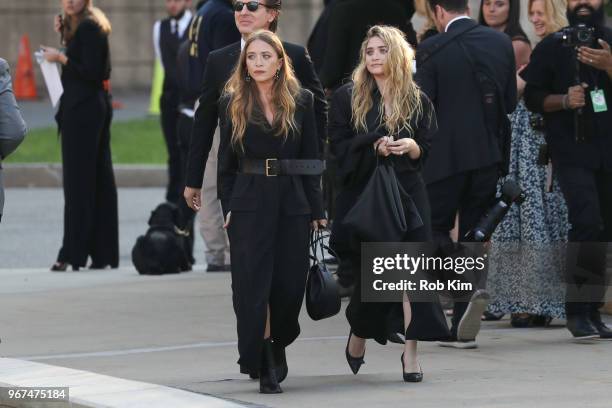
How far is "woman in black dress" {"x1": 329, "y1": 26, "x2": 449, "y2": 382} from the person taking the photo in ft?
26.5

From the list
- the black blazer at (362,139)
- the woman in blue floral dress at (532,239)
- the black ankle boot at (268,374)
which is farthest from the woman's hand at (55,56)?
the black ankle boot at (268,374)

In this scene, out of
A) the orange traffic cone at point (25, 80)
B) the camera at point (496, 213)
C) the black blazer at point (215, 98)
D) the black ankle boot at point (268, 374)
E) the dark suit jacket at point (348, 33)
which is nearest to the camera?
the black ankle boot at point (268, 374)

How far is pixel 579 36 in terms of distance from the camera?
941 centimetres

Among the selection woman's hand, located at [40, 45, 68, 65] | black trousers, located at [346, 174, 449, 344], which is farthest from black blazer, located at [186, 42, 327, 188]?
woman's hand, located at [40, 45, 68, 65]

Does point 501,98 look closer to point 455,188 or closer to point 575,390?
point 455,188

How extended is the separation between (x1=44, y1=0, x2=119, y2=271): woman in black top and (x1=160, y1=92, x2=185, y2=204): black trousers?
3.02 meters

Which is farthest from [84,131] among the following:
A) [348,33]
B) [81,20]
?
[348,33]

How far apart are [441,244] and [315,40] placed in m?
3.12

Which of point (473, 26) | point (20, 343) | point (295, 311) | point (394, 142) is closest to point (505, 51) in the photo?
point (473, 26)

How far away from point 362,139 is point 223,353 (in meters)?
1.55

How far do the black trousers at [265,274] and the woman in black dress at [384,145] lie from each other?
10.7 inches

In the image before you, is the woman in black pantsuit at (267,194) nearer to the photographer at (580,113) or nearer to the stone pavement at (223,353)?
the stone pavement at (223,353)

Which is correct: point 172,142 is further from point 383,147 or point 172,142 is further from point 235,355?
point 383,147

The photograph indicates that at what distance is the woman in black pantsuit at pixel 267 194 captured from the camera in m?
7.87
